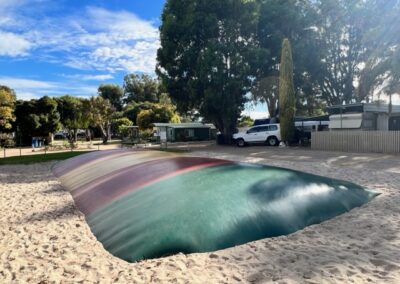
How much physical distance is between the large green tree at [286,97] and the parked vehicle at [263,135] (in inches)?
27.9

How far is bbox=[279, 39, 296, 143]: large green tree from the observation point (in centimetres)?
2492

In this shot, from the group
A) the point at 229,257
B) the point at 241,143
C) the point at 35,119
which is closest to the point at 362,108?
the point at 241,143

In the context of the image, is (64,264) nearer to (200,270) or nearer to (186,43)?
(200,270)

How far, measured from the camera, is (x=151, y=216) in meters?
5.98

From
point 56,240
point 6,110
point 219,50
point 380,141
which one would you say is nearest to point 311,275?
point 56,240

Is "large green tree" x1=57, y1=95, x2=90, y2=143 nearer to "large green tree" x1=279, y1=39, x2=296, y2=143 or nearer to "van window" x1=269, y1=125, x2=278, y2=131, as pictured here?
"van window" x1=269, y1=125, x2=278, y2=131

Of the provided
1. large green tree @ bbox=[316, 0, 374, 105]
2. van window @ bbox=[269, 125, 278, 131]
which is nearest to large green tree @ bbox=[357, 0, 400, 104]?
large green tree @ bbox=[316, 0, 374, 105]

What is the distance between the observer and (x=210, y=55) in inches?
1023

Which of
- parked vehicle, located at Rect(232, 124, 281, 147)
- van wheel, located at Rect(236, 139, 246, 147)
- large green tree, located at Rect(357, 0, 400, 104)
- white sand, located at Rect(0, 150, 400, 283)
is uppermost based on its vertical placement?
large green tree, located at Rect(357, 0, 400, 104)

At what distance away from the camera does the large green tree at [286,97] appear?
24.9 m

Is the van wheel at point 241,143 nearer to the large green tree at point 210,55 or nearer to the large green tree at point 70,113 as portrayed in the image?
the large green tree at point 210,55

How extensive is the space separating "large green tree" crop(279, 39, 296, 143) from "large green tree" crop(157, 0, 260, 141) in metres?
2.09

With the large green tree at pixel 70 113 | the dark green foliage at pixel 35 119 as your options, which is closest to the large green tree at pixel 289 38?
the dark green foliage at pixel 35 119

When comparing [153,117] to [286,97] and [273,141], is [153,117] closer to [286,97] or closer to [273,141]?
[273,141]
